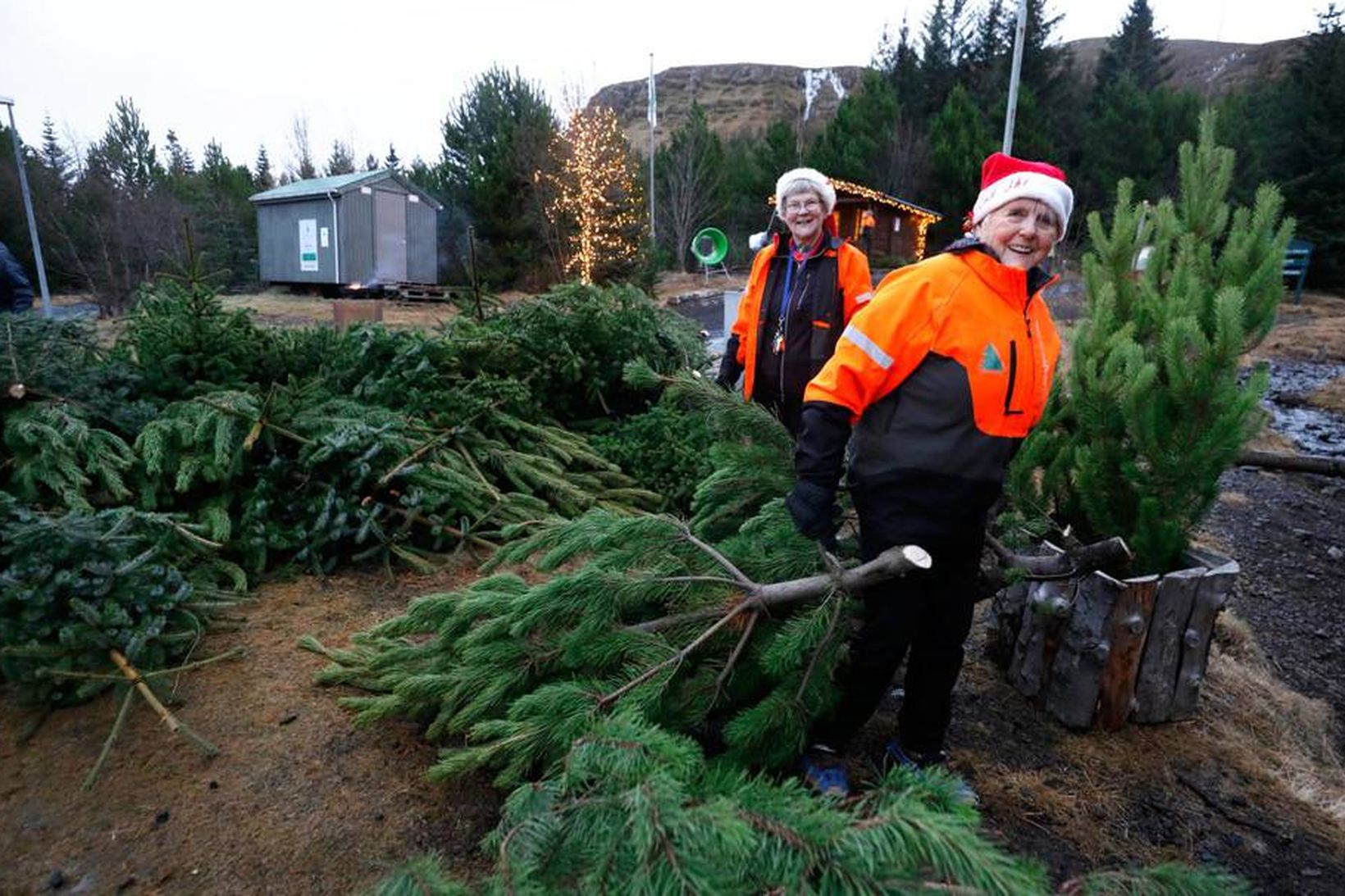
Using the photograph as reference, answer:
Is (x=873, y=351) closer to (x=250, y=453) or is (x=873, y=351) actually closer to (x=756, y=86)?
(x=250, y=453)

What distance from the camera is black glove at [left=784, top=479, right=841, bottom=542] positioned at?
224cm

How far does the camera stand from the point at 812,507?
224 centimetres

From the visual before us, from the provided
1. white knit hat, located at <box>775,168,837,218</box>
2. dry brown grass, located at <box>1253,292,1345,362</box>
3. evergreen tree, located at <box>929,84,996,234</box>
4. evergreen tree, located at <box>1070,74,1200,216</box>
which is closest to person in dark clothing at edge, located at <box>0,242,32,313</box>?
white knit hat, located at <box>775,168,837,218</box>

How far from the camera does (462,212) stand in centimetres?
2458

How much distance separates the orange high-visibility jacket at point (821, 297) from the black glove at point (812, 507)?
1.63 metres

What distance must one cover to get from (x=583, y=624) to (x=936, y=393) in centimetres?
122

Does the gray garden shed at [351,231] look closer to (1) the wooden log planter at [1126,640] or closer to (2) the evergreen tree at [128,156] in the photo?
(2) the evergreen tree at [128,156]

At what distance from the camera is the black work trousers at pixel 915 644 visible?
7.80 feet

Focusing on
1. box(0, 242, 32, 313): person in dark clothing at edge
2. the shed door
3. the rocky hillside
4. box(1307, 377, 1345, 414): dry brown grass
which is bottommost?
box(1307, 377, 1345, 414): dry brown grass

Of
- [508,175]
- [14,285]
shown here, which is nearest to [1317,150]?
[508,175]

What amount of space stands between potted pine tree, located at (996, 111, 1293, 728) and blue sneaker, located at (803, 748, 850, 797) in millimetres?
1103

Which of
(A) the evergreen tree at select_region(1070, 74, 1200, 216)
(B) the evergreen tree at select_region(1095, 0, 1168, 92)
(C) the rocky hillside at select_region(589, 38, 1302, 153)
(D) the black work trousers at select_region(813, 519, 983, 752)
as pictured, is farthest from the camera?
(C) the rocky hillside at select_region(589, 38, 1302, 153)

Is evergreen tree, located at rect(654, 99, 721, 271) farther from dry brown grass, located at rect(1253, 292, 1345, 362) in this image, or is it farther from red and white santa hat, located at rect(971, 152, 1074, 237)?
red and white santa hat, located at rect(971, 152, 1074, 237)

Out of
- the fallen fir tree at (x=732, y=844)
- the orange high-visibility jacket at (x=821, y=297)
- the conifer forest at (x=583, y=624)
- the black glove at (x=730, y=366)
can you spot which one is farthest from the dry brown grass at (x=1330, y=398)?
the fallen fir tree at (x=732, y=844)
